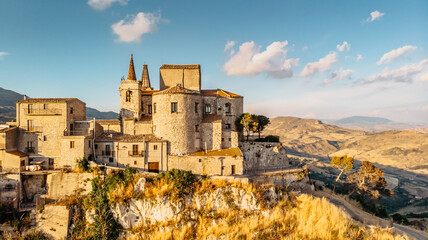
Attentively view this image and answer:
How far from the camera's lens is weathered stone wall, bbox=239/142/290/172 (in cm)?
3547

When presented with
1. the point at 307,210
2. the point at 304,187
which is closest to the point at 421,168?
the point at 304,187

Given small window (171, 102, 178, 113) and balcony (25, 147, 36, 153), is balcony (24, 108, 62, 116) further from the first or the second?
small window (171, 102, 178, 113)

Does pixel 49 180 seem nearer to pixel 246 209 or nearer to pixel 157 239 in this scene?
pixel 157 239

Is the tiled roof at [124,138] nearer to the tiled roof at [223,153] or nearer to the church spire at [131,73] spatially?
the tiled roof at [223,153]

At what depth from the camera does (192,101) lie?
3247 centimetres

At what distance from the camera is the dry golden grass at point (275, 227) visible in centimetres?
2400

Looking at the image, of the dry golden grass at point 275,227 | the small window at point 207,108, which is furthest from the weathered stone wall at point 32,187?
the small window at point 207,108

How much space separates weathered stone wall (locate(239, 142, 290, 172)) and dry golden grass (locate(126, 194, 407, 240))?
938 cm

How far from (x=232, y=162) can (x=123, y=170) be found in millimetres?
13528

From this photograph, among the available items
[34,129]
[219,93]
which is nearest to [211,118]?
[219,93]

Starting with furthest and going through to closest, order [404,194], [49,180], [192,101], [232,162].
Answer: [404,194] < [192,101] < [232,162] < [49,180]

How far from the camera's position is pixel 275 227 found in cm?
2492

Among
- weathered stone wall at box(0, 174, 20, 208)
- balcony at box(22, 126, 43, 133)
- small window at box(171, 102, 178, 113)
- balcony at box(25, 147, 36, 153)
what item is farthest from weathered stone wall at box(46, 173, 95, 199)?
small window at box(171, 102, 178, 113)

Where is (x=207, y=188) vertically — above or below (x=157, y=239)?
above
